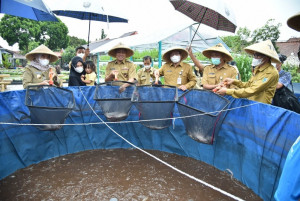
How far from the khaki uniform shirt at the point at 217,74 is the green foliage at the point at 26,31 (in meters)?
43.4

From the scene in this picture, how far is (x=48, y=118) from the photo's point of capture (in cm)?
319

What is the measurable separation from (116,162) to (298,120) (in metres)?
2.78

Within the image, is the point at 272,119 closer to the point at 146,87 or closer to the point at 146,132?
the point at 146,87

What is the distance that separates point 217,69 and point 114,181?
2477 mm

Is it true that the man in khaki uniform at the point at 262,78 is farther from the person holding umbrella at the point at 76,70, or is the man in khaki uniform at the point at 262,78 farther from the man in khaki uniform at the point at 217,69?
the person holding umbrella at the point at 76,70

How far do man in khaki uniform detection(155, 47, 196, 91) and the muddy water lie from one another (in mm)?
1404

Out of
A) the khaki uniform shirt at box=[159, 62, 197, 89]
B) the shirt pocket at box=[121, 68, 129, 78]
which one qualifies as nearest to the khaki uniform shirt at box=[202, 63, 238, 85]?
the khaki uniform shirt at box=[159, 62, 197, 89]

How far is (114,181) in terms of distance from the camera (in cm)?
330

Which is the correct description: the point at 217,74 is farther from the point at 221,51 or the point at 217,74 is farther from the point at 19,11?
the point at 19,11

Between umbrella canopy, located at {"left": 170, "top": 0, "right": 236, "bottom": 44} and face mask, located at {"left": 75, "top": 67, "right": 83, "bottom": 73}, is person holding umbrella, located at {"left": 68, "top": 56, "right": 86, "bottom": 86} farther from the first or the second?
umbrella canopy, located at {"left": 170, "top": 0, "right": 236, "bottom": 44}

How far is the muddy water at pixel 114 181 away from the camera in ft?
9.62

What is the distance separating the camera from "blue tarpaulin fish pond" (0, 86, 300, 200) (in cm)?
262

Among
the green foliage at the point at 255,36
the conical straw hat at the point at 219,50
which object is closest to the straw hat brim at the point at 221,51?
the conical straw hat at the point at 219,50

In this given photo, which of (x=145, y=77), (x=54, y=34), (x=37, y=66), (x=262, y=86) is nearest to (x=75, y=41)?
(x=54, y=34)
